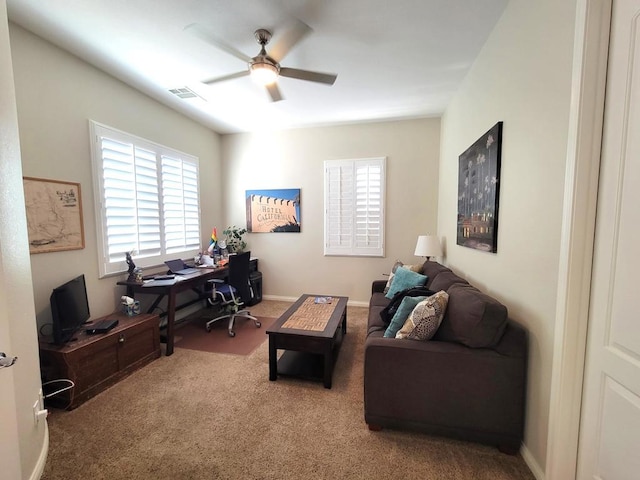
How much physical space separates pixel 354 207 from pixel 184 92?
2736 millimetres

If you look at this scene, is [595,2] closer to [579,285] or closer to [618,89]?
[618,89]

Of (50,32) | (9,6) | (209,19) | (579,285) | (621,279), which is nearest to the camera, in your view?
(621,279)

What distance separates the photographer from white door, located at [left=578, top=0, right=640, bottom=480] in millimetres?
958

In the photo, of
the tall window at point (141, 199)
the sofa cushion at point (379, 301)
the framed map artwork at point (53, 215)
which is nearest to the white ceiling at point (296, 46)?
the tall window at point (141, 199)

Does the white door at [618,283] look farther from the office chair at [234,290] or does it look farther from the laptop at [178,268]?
the laptop at [178,268]

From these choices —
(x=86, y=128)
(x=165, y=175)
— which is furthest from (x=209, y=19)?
(x=165, y=175)

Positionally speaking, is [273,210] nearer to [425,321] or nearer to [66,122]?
[66,122]

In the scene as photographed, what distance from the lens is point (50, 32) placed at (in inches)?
82.4

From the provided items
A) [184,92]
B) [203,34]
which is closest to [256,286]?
[184,92]

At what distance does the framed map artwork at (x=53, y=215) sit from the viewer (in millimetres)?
2086

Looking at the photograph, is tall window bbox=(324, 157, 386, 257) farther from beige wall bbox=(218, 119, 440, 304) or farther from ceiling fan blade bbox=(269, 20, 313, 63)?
ceiling fan blade bbox=(269, 20, 313, 63)

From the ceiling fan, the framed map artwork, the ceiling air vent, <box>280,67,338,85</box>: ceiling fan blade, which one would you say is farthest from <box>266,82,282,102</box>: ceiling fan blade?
the framed map artwork

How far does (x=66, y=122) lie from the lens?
2.34m

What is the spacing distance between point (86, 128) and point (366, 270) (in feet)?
12.5
